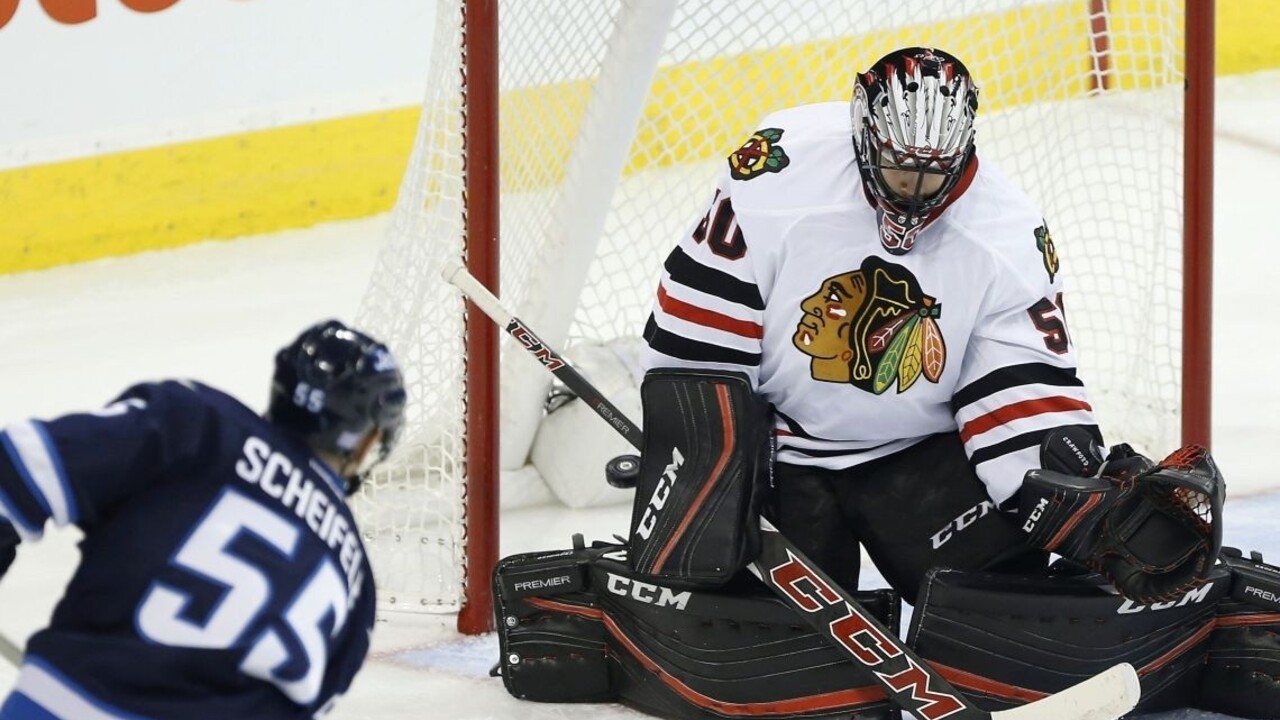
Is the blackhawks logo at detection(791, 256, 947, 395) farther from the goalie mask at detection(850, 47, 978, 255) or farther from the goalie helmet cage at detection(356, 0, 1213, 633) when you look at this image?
the goalie helmet cage at detection(356, 0, 1213, 633)

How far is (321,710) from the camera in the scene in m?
1.89

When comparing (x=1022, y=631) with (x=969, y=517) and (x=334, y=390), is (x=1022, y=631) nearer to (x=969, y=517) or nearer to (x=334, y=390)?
(x=969, y=517)

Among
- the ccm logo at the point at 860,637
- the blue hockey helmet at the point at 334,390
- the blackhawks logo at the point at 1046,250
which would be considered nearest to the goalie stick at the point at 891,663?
the ccm logo at the point at 860,637

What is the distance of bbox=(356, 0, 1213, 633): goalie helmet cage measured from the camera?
3.04 meters

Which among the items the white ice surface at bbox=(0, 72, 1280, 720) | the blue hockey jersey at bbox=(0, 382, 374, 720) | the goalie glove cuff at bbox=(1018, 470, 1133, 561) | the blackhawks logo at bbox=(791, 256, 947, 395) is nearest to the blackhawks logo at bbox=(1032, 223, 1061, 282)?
the blackhawks logo at bbox=(791, 256, 947, 395)

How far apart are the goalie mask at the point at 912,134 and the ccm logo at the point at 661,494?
1.33 feet

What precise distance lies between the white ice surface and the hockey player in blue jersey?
1174 mm

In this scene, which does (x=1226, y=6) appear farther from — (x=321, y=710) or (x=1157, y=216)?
(x=321, y=710)

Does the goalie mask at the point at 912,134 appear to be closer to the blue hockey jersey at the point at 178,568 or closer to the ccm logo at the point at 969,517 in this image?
the ccm logo at the point at 969,517

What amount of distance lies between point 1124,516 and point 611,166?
112 centimetres

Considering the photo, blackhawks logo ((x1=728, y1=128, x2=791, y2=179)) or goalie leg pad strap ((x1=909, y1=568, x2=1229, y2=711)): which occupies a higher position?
blackhawks logo ((x1=728, y1=128, x2=791, y2=179))

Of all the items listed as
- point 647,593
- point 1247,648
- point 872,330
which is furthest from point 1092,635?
point 647,593

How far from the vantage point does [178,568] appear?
1.74 meters

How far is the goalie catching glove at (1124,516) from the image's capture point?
258 cm
